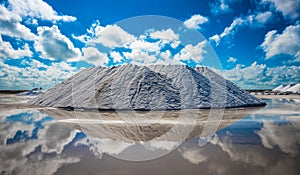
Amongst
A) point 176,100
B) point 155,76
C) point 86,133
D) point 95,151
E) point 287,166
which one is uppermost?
point 155,76

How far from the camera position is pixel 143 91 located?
1736 centimetres

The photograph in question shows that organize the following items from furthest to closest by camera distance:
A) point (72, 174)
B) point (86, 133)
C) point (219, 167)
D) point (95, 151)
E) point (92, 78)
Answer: point (92, 78), point (86, 133), point (95, 151), point (219, 167), point (72, 174)

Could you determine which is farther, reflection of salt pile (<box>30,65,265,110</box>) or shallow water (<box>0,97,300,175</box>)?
reflection of salt pile (<box>30,65,265,110</box>)

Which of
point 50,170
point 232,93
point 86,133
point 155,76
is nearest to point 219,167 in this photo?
point 50,170

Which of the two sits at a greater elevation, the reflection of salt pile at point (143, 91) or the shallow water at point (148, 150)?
the reflection of salt pile at point (143, 91)

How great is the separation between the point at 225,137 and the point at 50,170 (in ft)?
16.7

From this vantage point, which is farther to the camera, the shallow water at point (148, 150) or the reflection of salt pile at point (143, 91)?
the reflection of salt pile at point (143, 91)

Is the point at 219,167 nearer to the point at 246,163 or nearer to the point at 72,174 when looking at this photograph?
the point at 246,163

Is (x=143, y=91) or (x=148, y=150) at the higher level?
(x=143, y=91)

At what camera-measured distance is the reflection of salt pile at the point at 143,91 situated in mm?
16391

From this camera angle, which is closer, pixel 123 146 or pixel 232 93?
pixel 123 146

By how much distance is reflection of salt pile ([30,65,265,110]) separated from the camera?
16.4m

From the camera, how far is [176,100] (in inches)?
666

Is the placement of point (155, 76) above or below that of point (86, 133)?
above
